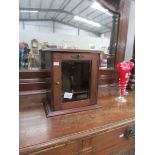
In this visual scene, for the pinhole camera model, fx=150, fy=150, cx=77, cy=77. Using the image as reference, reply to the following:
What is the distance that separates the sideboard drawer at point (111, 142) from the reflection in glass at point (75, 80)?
0.92 ft

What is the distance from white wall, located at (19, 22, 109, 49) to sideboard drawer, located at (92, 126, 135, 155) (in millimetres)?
698

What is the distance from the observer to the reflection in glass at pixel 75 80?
92 centimetres

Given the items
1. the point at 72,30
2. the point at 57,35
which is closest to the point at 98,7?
the point at 72,30

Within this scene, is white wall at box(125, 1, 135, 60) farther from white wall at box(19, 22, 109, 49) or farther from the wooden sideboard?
the wooden sideboard

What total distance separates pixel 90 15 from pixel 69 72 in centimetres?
55

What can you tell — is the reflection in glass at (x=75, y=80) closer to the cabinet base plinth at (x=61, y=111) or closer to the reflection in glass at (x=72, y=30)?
the cabinet base plinth at (x=61, y=111)

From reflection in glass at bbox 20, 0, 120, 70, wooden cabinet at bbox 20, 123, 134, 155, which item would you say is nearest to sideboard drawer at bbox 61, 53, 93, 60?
reflection in glass at bbox 20, 0, 120, 70

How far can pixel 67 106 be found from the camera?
91 centimetres

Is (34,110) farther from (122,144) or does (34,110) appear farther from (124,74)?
(124,74)

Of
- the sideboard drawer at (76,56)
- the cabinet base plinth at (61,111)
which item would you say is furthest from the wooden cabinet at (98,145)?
the sideboard drawer at (76,56)

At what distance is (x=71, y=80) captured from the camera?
0.97 meters

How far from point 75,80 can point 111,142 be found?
42 centimetres
